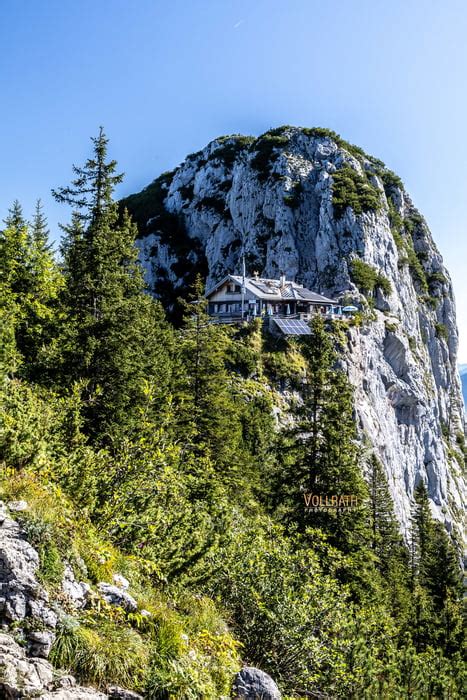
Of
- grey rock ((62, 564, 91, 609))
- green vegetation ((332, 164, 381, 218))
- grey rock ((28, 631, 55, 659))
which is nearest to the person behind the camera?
grey rock ((28, 631, 55, 659))

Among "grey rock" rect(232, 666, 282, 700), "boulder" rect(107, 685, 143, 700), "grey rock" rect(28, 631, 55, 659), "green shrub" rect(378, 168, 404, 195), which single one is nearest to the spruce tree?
"grey rock" rect(232, 666, 282, 700)

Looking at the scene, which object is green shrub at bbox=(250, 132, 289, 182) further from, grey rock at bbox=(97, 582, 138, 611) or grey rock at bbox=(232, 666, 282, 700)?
grey rock at bbox=(97, 582, 138, 611)

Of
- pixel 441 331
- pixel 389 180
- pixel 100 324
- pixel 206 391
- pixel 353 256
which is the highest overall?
pixel 389 180

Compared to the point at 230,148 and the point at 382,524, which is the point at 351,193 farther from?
the point at 382,524

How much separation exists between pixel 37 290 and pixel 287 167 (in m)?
73.6

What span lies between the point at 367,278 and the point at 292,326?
2718 centimetres

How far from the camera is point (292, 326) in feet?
175

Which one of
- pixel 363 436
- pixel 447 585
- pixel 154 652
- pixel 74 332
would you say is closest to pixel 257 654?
pixel 154 652

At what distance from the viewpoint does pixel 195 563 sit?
8.12 metres

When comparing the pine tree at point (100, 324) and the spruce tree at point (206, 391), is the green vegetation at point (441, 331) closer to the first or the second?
the spruce tree at point (206, 391)

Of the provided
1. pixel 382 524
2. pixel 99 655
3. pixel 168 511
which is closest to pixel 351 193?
pixel 382 524

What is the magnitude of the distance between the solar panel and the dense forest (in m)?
24.9

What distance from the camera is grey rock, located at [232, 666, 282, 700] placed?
19.9ft

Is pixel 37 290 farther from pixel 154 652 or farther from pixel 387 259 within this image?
pixel 387 259
